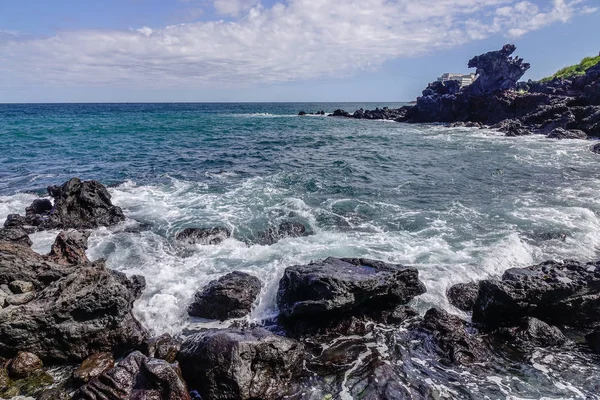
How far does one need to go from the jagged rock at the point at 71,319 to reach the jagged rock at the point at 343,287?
3.83 metres

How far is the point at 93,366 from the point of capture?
7875 millimetres

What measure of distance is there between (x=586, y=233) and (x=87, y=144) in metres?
45.6

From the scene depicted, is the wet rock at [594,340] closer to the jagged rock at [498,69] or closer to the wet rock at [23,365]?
the wet rock at [23,365]

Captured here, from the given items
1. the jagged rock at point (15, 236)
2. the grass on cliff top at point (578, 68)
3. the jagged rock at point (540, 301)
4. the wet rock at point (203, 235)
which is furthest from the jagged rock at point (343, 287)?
the grass on cliff top at point (578, 68)

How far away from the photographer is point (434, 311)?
9664 millimetres

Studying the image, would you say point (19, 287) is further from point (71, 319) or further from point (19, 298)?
point (71, 319)

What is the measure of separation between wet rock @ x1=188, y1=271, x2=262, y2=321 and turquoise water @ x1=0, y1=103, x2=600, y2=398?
0.35 metres

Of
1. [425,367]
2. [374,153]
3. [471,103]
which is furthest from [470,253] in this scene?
[471,103]

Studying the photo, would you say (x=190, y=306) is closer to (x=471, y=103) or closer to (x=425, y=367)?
(x=425, y=367)

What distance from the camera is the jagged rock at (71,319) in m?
8.21

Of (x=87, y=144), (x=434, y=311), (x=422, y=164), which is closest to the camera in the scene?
(x=434, y=311)

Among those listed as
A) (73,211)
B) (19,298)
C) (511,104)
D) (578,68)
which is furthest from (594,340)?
(578,68)

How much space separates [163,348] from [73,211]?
428 inches

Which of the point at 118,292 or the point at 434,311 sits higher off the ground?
the point at 118,292
